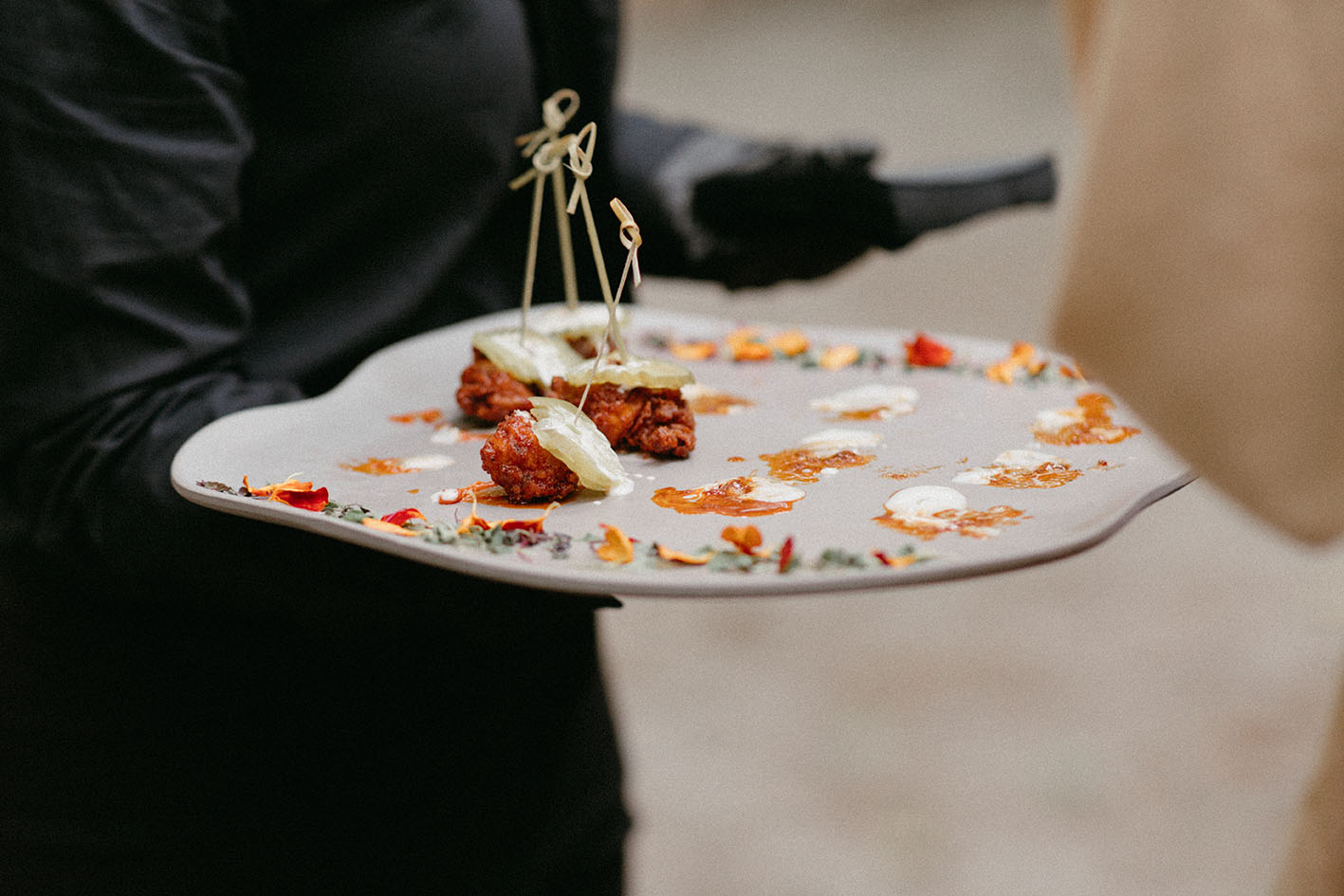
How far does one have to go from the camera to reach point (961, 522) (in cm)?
35

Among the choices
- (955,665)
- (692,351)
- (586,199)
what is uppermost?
(586,199)

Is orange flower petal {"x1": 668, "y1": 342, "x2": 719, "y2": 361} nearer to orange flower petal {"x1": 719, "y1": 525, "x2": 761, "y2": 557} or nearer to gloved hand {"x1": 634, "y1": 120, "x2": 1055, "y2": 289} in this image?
gloved hand {"x1": 634, "y1": 120, "x2": 1055, "y2": 289}

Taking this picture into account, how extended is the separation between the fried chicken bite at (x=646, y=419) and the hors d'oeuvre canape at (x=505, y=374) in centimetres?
4

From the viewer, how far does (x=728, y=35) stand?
2023 millimetres

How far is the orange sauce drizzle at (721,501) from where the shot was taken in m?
0.38

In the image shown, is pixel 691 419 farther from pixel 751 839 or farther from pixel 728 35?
pixel 728 35

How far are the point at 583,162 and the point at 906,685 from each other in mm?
1205

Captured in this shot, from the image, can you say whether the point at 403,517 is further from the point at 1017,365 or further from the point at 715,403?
the point at 1017,365

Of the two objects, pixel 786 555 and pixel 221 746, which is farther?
pixel 221 746

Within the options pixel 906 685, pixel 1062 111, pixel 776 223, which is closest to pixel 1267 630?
pixel 906 685

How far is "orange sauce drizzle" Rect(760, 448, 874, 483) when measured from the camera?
1.34ft

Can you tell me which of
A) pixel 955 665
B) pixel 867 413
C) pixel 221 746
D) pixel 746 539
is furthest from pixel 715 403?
pixel 955 665

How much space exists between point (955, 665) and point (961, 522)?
4.13ft

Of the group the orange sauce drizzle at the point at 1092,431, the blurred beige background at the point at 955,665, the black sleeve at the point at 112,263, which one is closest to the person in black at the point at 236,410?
the black sleeve at the point at 112,263
